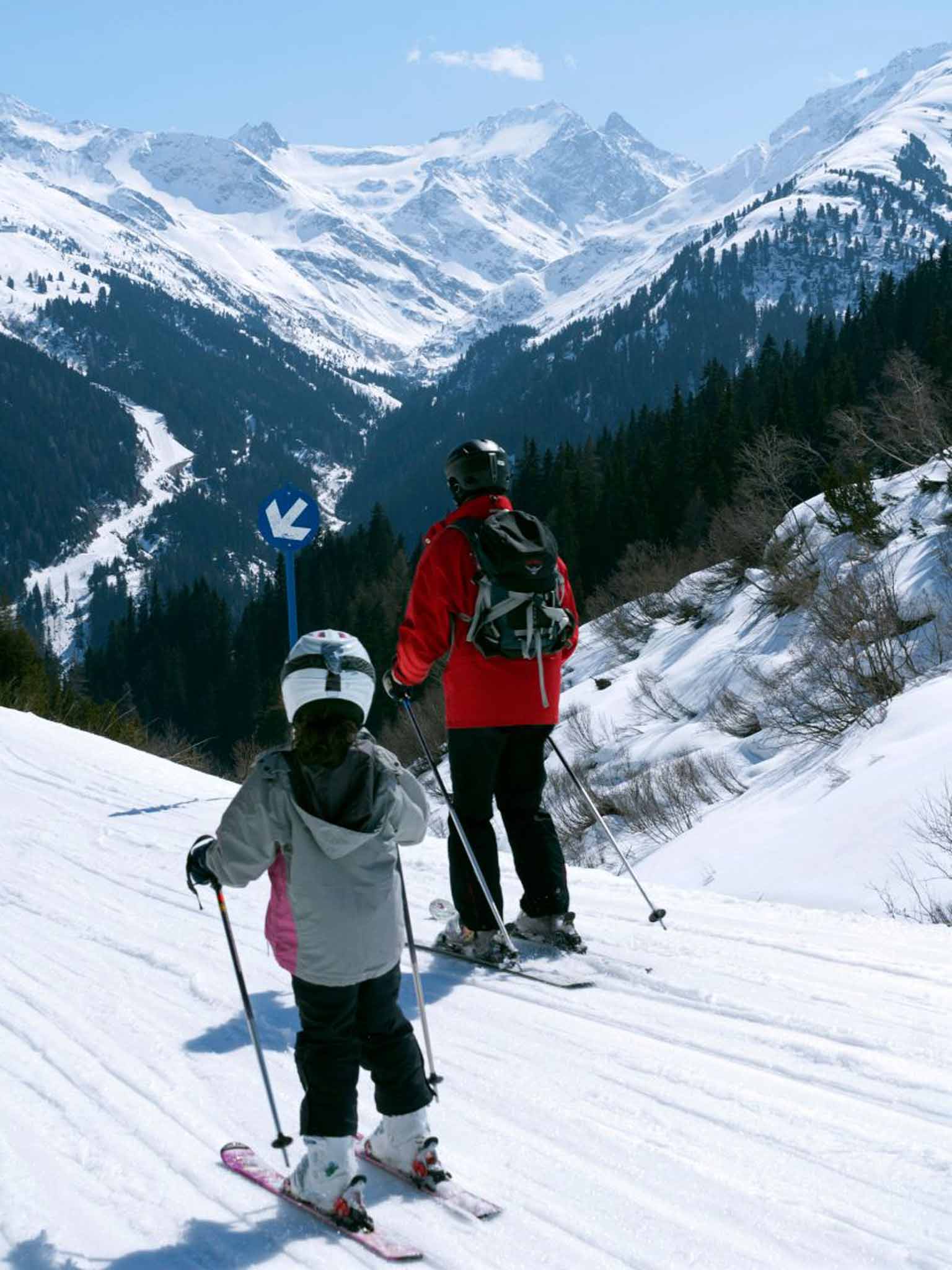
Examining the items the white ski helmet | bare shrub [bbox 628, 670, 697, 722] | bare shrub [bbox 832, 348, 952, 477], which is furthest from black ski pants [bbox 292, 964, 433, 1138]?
bare shrub [bbox 832, 348, 952, 477]

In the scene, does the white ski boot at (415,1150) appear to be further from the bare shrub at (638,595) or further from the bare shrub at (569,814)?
the bare shrub at (638,595)

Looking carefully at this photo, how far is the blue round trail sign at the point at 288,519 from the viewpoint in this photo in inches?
366

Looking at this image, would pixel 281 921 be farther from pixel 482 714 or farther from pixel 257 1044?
pixel 482 714

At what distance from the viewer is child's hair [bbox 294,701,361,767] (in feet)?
9.20

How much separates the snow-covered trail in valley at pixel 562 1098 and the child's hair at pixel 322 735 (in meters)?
1.26

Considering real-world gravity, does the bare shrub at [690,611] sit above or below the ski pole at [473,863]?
below

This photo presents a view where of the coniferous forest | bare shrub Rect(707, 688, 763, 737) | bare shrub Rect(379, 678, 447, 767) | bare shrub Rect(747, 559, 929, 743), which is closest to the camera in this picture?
bare shrub Rect(747, 559, 929, 743)

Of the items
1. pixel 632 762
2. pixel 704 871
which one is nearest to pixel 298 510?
pixel 704 871

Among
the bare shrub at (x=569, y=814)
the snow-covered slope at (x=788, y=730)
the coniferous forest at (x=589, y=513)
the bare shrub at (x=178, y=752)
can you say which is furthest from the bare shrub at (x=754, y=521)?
the bare shrub at (x=178, y=752)

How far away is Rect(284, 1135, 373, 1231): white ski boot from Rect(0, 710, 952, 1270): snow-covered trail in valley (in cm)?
8

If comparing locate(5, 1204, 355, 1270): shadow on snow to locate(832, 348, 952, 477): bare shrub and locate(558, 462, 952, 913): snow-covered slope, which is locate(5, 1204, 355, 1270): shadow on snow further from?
locate(832, 348, 952, 477): bare shrub

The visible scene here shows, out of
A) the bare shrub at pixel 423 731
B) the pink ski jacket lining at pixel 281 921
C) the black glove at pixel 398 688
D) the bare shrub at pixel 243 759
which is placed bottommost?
the bare shrub at pixel 423 731

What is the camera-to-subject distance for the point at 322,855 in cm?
289

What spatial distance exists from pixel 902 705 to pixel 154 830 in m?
6.73
